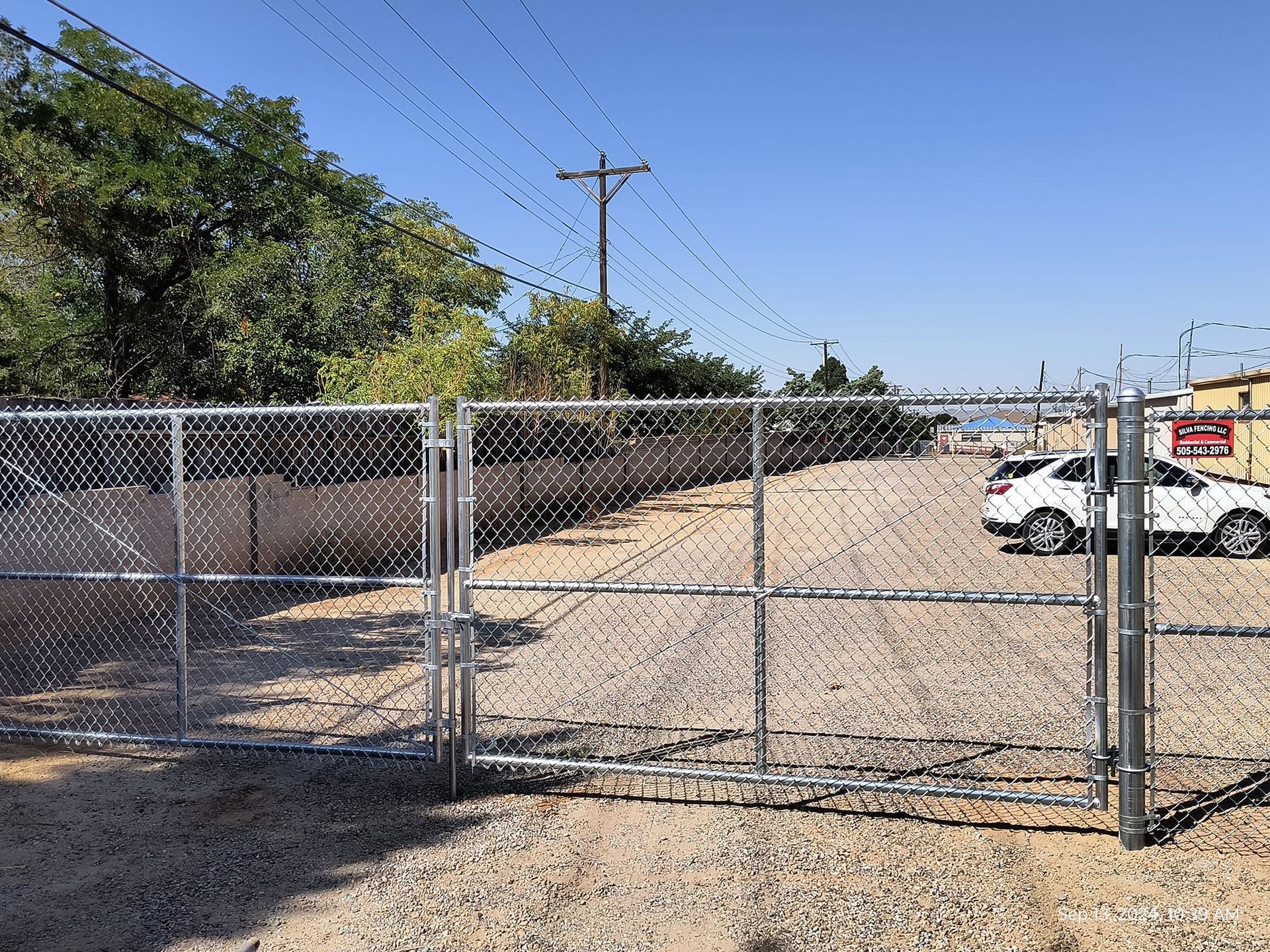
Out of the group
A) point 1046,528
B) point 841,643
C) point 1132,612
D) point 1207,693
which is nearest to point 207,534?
point 841,643

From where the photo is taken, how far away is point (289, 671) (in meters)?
7.60

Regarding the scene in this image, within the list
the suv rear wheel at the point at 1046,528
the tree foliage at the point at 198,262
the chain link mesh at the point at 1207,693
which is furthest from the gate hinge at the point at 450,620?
the tree foliage at the point at 198,262

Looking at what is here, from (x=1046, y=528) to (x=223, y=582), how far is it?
37.3ft

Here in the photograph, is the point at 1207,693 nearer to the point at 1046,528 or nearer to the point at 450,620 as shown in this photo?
the point at 450,620

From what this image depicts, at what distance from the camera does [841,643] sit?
826 cm

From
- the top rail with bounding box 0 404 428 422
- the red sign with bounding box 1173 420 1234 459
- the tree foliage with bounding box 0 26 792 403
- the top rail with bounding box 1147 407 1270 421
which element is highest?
the tree foliage with bounding box 0 26 792 403

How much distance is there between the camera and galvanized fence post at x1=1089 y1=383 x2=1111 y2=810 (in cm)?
409

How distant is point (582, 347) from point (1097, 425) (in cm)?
2261

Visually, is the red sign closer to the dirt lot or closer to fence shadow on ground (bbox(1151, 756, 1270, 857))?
the dirt lot

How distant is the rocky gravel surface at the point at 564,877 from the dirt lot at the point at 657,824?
0.05ft

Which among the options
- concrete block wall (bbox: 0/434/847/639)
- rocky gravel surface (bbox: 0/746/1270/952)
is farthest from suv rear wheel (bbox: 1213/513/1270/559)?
rocky gravel surface (bbox: 0/746/1270/952)

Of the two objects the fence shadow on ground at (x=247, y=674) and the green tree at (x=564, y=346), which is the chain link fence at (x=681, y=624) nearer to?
the fence shadow on ground at (x=247, y=674)

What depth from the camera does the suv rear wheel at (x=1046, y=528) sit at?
13.1 metres

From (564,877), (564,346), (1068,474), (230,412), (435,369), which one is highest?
(564,346)
